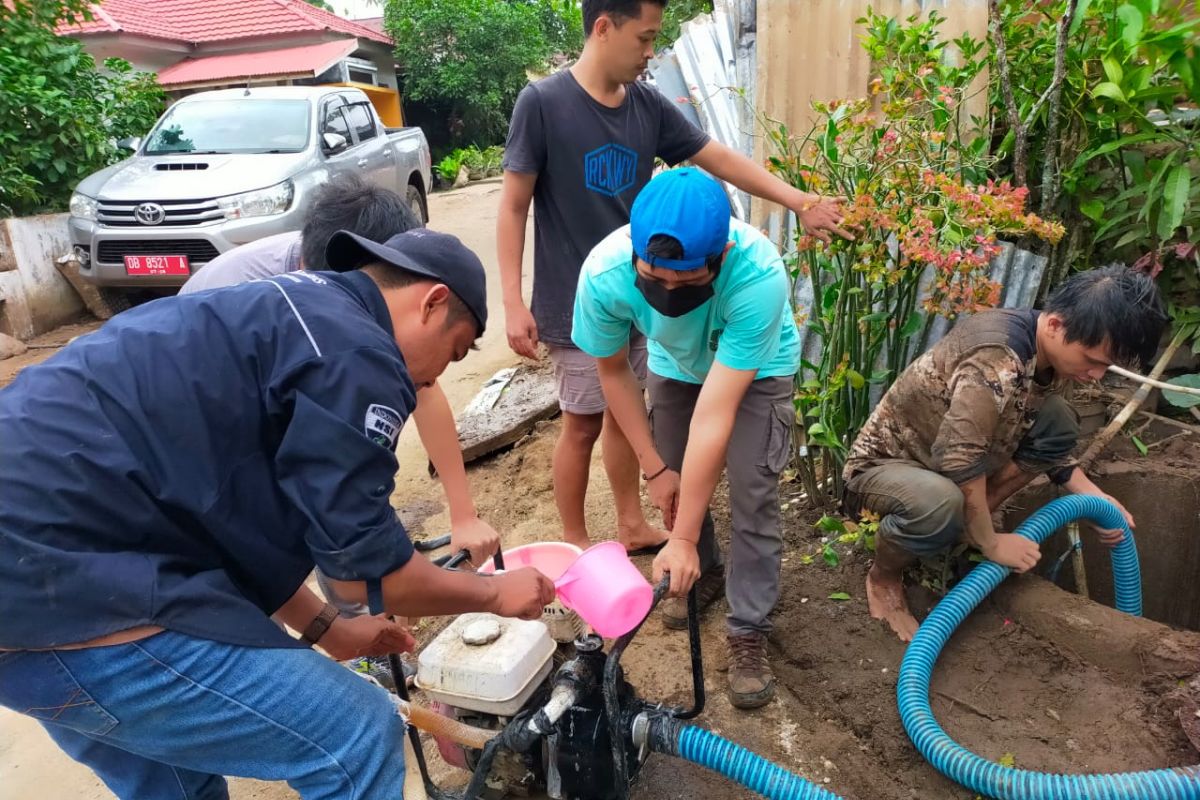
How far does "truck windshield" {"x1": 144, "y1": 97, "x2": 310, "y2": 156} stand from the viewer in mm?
7609

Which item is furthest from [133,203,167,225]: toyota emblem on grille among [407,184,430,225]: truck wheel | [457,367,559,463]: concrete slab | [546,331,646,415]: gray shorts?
[546,331,646,415]: gray shorts

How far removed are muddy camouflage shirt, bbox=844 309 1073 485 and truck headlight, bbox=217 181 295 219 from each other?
5.68m

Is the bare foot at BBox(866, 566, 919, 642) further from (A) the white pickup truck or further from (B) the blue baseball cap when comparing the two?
(A) the white pickup truck

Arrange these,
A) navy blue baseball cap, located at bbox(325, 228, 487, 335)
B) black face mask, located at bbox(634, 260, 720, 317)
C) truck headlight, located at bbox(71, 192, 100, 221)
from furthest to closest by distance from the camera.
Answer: truck headlight, located at bbox(71, 192, 100, 221), black face mask, located at bbox(634, 260, 720, 317), navy blue baseball cap, located at bbox(325, 228, 487, 335)

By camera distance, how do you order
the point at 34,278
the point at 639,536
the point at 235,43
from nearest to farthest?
the point at 639,536
the point at 34,278
the point at 235,43

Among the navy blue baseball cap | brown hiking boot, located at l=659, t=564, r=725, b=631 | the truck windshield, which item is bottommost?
brown hiking boot, located at l=659, t=564, r=725, b=631

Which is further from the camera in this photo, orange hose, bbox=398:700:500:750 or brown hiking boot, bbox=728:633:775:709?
brown hiking boot, bbox=728:633:775:709

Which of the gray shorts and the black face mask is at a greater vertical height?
the black face mask

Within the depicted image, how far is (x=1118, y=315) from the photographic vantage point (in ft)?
7.50

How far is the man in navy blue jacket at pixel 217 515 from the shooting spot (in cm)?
138

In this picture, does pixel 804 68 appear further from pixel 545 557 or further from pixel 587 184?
pixel 545 557

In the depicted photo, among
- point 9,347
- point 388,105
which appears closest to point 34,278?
point 9,347

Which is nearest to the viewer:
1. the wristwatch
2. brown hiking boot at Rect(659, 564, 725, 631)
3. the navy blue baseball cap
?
the navy blue baseball cap

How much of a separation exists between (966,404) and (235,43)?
19218 millimetres
